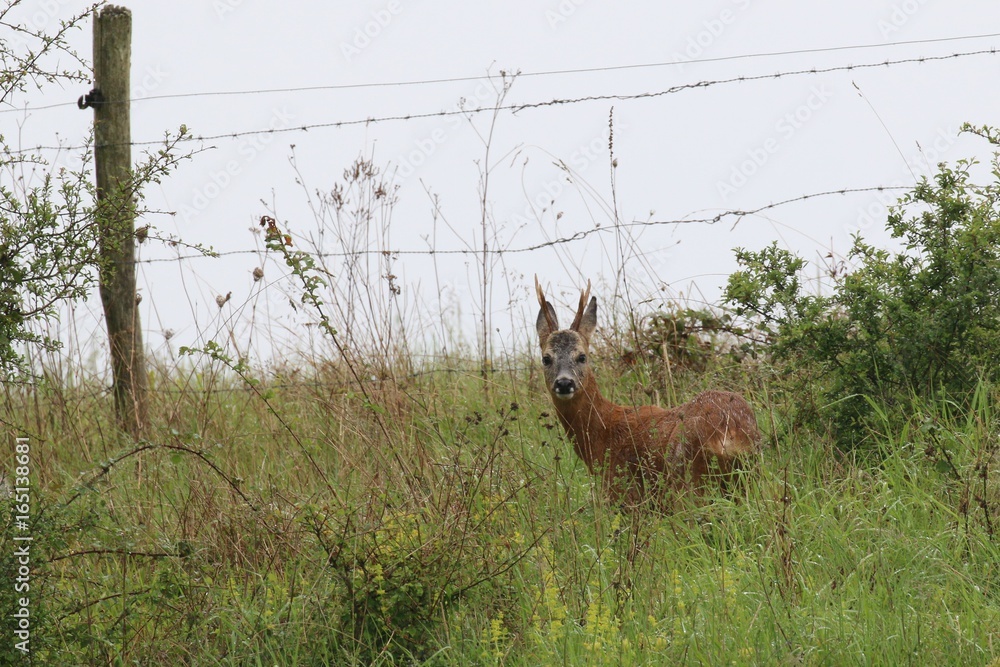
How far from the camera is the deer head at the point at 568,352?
18.9 feet

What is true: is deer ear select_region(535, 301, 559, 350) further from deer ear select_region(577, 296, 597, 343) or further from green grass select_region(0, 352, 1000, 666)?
green grass select_region(0, 352, 1000, 666)

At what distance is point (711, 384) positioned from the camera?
673 cm

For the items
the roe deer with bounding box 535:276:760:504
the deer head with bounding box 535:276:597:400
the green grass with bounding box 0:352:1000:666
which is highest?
the deer head with bounding box 535:276:597:400

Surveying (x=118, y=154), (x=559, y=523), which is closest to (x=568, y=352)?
(x=559, y=523)

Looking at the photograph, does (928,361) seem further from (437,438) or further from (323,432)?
(323,432)

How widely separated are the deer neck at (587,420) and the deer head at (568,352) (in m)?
0.06

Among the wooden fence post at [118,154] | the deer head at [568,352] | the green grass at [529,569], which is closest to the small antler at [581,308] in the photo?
the deer head at [568,352]

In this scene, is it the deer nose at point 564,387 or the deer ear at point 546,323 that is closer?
the deer nose at point 564,387

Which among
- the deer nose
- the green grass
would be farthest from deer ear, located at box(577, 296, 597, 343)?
the green grass

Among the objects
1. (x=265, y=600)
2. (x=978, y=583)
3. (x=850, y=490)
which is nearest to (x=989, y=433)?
(x=850, y=490)

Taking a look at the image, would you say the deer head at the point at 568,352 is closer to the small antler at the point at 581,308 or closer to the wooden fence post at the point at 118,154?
the small antler at the point at 581,308

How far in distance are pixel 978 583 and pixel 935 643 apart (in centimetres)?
68

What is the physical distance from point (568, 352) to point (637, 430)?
63 centimetres

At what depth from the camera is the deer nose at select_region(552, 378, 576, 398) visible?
5711 millimetres
